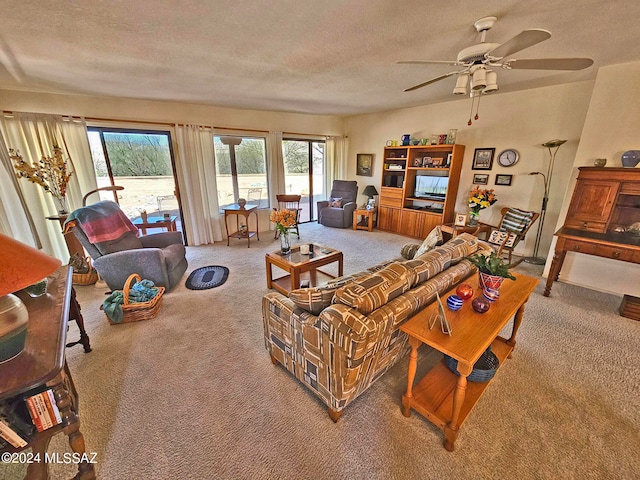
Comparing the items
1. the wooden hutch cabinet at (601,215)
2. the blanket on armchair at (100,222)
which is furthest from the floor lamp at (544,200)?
the blanket on armchair at (100,222)

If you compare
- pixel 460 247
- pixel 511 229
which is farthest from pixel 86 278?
pixel 511 229

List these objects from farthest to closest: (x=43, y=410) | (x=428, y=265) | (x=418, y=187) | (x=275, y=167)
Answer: (x=275, y=167) → (x=418, y=187) → (x=428, y=265) → (x=43, y=410)

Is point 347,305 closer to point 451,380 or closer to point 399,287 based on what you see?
point 399,287

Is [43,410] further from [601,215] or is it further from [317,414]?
[601,215]

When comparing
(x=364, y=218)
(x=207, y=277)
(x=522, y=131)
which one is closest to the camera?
(x=207, y=277)

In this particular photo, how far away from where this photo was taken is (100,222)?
275 cm

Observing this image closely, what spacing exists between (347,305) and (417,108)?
4873mm

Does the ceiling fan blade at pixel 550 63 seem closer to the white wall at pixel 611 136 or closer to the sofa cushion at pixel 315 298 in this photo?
the white wall at pixel 611 136

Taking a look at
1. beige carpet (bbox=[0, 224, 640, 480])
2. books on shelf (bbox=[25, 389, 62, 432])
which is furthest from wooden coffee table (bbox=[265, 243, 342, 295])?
books on shelf (bbox=[25, 389, 62, 432])

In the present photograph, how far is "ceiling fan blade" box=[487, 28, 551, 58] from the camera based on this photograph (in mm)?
1363

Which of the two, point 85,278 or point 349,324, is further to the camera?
point 85,278

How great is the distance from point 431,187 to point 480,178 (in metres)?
0.80

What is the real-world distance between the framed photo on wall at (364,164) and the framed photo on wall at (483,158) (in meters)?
2.18

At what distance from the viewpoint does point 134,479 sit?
1254 mm
